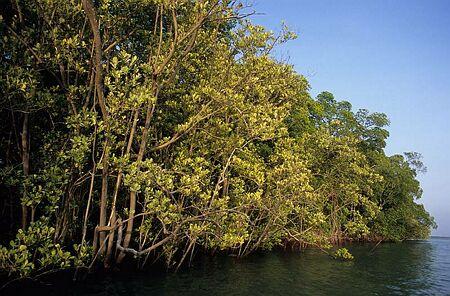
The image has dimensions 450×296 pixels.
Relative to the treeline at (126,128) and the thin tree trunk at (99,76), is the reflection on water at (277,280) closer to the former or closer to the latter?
the treeline at (126,128)

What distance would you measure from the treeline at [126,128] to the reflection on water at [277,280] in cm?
128

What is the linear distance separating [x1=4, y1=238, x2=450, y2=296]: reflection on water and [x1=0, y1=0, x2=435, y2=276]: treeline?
128 centimetres

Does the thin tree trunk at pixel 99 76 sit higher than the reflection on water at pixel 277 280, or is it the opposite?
the thin tree trunk at pixel 99 76

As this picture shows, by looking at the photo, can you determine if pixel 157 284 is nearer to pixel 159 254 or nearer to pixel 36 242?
pixel 159 254

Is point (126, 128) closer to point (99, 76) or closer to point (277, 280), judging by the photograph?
point (99, 76)

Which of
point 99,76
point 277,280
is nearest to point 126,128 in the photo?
point 99,76

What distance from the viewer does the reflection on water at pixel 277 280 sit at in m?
14.6

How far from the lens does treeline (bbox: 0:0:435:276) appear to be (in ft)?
44.1

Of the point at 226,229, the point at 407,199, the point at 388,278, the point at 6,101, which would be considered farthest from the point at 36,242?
the point at 407,199

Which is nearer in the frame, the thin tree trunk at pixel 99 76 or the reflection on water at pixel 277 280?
the thin tree trunk at pixel 99 76

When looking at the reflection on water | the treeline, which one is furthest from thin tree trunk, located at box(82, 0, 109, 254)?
the reflection on water

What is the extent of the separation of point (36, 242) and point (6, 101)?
203 inches

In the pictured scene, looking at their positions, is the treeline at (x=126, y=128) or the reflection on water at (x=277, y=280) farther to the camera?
the reflection on water at (x=277, y=280)

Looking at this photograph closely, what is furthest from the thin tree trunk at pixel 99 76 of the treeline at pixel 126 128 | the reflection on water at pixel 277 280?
the reflection on water at pixel 277 280
